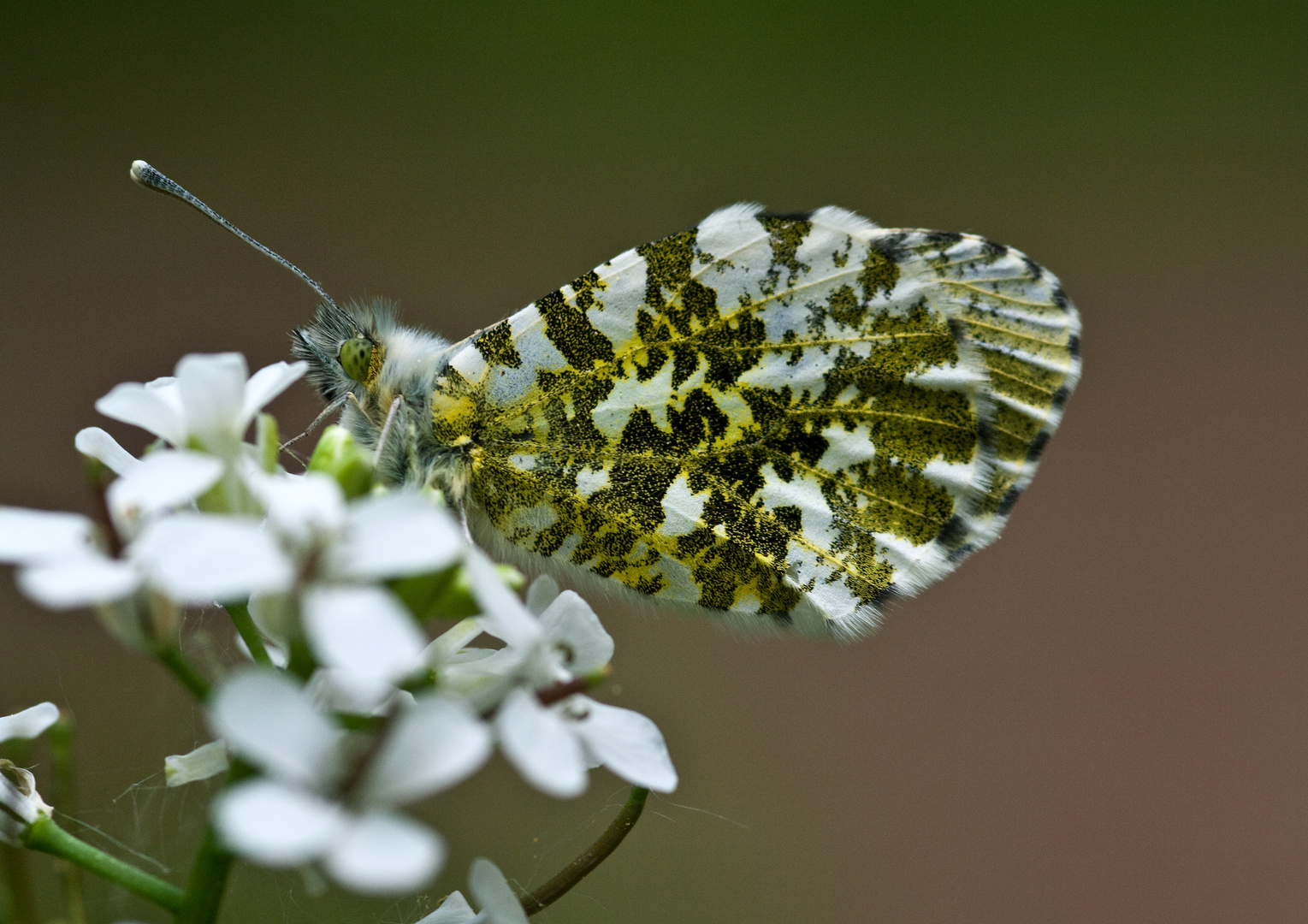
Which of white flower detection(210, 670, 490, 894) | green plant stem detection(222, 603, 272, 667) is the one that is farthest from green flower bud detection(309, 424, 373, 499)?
white flower detection(210, 670, 490, 894)

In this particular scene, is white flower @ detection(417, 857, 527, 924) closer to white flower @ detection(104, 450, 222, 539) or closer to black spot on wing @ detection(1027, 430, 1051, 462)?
white flower @ detection(104, 450, 222, 539)

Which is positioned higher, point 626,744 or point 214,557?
point 214,557

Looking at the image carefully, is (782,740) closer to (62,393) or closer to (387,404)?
(387,404)

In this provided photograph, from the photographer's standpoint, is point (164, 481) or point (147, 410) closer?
point (164, 481)

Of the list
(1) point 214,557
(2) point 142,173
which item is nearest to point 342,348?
(2) point 142,173

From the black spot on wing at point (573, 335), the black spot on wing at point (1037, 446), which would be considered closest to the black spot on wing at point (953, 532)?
the black spot on wing at point (1037, 446)

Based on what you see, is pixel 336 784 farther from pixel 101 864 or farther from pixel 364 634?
pixel 101 864

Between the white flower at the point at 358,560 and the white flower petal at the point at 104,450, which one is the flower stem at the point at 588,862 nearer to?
the white flower at the point at 358,560
